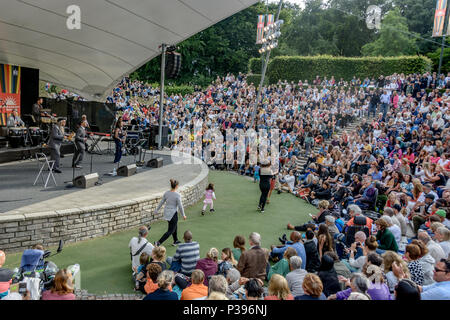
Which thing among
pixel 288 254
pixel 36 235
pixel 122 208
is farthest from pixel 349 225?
pixel 36 235

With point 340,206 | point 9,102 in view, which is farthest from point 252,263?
point 9,102

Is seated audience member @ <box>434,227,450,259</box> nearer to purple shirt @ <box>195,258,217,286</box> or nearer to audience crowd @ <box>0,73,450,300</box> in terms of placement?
audience crowd @ <box>0,73,450,300</box>

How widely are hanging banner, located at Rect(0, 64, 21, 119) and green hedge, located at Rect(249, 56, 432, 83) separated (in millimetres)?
24035

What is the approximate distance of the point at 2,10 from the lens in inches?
336

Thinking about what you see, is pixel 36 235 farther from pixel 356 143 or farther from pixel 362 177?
pixel 356 143

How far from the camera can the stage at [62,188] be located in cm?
719

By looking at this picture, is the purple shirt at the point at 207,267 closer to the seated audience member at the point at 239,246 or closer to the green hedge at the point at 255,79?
the seated audience member at the point at 239,246

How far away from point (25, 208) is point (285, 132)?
12.8 metres

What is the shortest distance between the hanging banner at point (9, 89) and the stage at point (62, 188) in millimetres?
4458

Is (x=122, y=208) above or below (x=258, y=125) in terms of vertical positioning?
below

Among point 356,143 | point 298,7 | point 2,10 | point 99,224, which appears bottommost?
point 99,224

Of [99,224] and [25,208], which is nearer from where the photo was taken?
[25,208]

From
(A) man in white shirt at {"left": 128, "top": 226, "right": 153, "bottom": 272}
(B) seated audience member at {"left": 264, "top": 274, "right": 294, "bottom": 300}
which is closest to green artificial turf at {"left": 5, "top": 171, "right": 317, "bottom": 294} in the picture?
(A) man in white shirt at {"left": 128, "top": 226, "right": 153, "bottom": 272}

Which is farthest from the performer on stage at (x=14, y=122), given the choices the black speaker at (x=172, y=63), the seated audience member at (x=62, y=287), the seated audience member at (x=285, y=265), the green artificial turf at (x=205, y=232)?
the seated audience member at (x=285, y=265)
